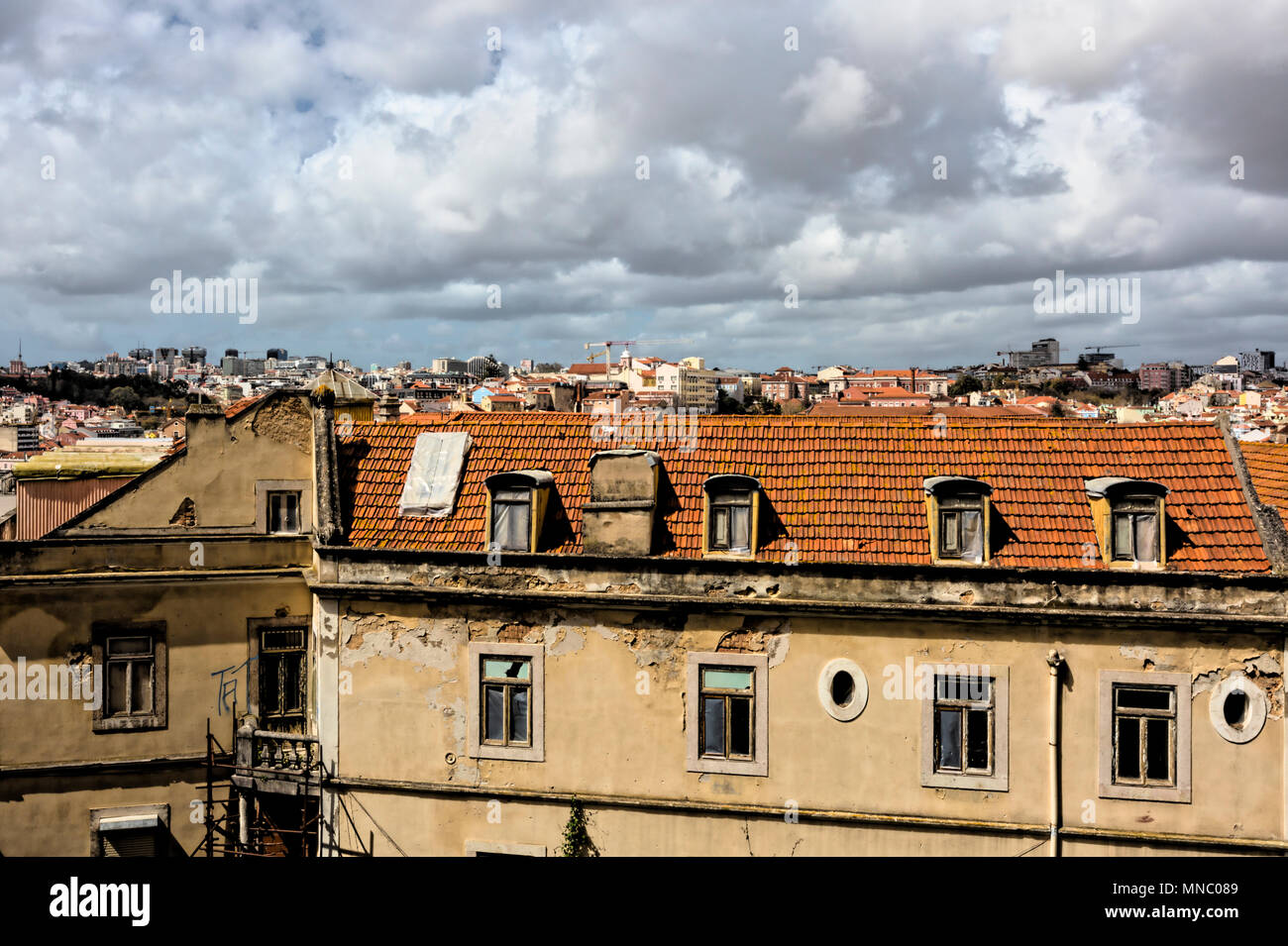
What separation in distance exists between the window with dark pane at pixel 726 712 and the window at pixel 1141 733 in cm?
566

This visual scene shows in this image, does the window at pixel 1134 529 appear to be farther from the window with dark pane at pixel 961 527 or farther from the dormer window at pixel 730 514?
the dormer window at pixel 730 514

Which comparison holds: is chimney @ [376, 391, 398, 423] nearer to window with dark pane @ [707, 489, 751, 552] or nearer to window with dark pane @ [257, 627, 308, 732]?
window with dark pane @ [257, 627, 308, 732]

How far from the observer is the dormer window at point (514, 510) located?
55.7ft

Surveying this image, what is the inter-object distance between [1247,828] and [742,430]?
10.5 m

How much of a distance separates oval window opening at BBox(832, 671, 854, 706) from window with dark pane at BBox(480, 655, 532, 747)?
5.27 meters

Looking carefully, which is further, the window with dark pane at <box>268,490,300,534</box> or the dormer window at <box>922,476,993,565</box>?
the window with dark pane at <box>268,490,300,534</box>

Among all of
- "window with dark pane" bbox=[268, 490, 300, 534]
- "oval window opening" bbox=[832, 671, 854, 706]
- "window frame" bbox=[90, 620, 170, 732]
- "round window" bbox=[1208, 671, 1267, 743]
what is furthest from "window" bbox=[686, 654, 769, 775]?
"window frame" bbox=[90, 620, 170, 732]

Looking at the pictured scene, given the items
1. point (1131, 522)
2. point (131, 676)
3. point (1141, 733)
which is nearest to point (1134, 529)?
point (1131, 522)

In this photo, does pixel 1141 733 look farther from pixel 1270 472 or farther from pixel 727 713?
pixel 1270 472

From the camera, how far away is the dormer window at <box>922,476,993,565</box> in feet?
52.1

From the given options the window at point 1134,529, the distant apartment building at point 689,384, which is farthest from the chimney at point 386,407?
the distant apartment building at point 689,384

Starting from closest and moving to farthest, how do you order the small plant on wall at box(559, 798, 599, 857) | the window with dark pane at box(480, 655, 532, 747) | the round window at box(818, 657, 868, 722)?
the round window at box(818, 657, 868, 722) < the small plant on wall at box(559, 798, 599, 857) < the window with dark pane at box(480, 655, 532, 747)

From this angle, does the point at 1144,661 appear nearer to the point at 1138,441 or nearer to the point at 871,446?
the point at 1138,441

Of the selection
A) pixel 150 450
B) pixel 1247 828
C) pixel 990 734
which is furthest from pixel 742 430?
pixel 150 450
